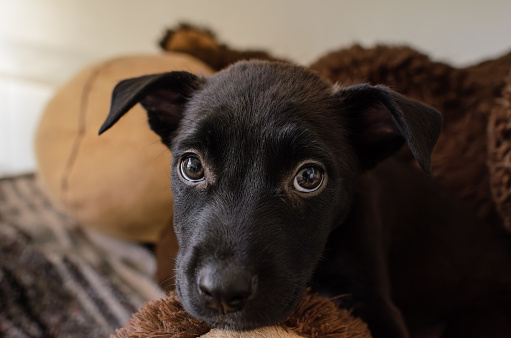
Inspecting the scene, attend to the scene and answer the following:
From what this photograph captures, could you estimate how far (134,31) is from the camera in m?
3.44

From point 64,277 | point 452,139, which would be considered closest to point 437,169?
point 452,139

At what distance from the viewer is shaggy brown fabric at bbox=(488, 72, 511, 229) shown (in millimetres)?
1865

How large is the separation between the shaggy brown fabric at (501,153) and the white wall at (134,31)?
3.73 ft

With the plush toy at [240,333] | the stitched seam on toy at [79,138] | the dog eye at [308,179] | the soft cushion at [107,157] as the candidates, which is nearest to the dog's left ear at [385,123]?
the dog eye at [308,179]

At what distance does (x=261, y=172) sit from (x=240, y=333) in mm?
402

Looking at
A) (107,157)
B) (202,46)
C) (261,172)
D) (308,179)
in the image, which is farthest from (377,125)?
(202,46)

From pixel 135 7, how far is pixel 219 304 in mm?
2919

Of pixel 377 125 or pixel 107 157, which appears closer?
pixel 377 125

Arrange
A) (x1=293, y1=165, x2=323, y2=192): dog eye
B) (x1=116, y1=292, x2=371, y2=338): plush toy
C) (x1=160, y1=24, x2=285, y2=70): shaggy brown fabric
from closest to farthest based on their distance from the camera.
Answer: (x1=116, y1=292, x2=371, y2=338): plush toy → (x1=293, y1=165, x2=323, y2=192): dog eye → (x1=160, y1=24, x2=285, y2=70): shaggy brown fabric

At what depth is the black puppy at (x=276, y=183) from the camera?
1.07m

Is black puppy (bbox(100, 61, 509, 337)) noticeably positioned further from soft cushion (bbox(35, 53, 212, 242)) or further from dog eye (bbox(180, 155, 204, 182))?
soft cushion (bbox(35, 53, 212, 242))

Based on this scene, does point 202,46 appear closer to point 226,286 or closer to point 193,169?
point 193,169

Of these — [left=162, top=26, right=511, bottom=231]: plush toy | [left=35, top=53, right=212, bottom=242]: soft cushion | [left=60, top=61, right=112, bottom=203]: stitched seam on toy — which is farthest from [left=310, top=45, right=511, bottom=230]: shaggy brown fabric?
[left=60, top=61, right=112, bottom=203]: stitched seam on toy

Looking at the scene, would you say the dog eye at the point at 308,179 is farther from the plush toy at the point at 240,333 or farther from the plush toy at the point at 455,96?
the plush toy at the point at 455,96
